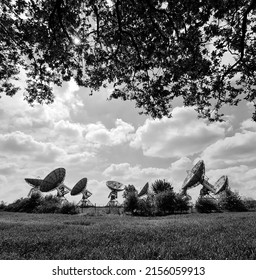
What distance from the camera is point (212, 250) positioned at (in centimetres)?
788

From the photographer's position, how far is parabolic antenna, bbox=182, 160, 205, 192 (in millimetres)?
53125

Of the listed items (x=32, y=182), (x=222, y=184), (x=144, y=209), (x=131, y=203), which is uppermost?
(x=32, y=182)

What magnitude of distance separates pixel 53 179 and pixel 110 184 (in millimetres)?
16531

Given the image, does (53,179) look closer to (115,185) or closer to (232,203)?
(115,185)

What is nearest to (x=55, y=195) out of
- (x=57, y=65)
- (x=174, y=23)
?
(x=57, y=65)

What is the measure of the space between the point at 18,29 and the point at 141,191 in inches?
2688

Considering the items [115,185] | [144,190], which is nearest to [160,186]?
[144,190]

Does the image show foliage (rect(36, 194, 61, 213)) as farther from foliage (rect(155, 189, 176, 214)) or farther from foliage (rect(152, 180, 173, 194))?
foliage (rect(152, 180, 173, 194))

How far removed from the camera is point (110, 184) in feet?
215

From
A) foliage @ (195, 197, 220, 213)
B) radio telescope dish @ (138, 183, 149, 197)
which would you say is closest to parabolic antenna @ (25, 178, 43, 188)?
radio telescope dish @ (138, 183, 149, 197)

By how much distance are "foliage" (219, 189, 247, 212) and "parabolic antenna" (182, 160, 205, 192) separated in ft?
21.0
